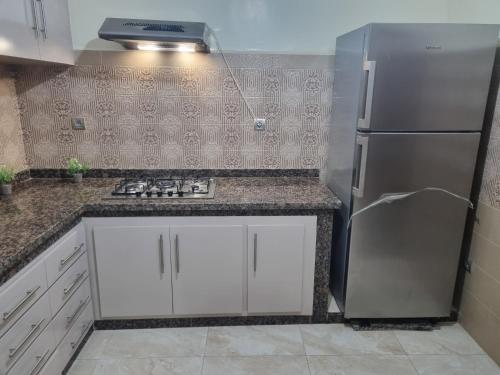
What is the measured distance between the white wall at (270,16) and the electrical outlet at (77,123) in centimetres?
48

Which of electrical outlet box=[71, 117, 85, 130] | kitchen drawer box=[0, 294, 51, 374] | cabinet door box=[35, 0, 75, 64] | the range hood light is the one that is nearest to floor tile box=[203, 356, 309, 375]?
kitchen drawer box=[0, 294, 51, 374]

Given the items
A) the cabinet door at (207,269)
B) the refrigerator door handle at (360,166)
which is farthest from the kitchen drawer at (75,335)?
the refrigerator door handle at (360,166)

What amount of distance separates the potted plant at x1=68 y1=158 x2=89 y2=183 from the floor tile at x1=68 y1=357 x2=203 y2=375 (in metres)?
1.17

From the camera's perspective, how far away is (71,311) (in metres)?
1.80

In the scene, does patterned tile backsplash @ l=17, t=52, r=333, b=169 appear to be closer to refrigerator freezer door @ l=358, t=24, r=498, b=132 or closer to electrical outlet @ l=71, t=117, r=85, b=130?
electrical outlet @ l=71, t=117, r=85, b=130

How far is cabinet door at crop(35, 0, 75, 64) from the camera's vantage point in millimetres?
1914

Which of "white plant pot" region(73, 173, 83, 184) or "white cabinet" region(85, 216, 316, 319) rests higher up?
"white plant pot" region(73, 173, 83, 184)

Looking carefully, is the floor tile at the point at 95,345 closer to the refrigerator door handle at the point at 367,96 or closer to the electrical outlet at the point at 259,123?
the electrical outlet at the point at 259,123

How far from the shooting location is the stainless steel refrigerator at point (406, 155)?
1.78 m

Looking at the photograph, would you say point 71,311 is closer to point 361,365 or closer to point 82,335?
point 82,335

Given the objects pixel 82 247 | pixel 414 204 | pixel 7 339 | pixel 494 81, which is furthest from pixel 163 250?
pixel 494 81

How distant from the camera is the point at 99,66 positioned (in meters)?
2.33

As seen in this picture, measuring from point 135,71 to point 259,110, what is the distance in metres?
0.90

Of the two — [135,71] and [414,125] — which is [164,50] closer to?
[135,71]
